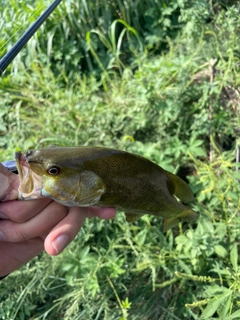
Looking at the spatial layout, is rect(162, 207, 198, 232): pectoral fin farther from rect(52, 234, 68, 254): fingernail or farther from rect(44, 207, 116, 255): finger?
rect(52, 234, 68, 254): fingernail

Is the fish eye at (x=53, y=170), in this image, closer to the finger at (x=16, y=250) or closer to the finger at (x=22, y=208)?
the finger at (x=22, y=208)

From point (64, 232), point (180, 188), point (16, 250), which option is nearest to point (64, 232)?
point (64, 232)

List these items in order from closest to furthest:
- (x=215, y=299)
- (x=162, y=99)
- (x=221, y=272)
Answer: (x=215, y=299) < (x=221, y=272) < (x=162, y=99)

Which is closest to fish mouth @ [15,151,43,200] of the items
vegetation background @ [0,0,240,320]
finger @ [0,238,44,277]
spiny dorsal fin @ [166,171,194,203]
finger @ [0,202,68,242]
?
finger @ [0,202,68,242]

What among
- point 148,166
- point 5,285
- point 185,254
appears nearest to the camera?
point 148,166

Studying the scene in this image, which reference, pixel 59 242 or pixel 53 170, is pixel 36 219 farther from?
pixel 53 170

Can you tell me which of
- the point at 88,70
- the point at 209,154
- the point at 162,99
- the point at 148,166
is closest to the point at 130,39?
the point at 88,70

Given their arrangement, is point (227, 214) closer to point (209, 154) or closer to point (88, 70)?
point (209, 154)

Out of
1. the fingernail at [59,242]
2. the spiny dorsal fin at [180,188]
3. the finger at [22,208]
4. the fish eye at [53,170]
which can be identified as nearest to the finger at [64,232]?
the fingernail at [59,242]
